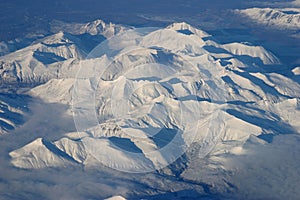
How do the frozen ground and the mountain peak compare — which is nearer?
the frozen ground

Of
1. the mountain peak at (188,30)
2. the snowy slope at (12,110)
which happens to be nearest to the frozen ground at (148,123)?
the snowy slope at (12,110)

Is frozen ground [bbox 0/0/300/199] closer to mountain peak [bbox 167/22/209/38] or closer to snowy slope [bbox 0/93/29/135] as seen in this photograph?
snowy slope [bbox 0/93/29/135]

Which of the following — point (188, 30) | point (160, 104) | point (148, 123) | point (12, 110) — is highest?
point (160, 104)

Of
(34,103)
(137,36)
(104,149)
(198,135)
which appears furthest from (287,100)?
(137,36)

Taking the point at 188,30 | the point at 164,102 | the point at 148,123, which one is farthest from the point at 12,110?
the point at 188,30

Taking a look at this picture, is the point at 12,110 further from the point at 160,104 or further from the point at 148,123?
the point at 160,104

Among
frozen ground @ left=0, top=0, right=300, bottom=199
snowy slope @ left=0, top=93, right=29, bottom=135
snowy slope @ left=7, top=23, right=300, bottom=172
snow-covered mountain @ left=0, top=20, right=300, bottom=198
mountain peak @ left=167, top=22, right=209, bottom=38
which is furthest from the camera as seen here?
mountain peak @ left=167, top=22, right=209, bottom=38

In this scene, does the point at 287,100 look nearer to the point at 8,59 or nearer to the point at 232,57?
the point at 232,57

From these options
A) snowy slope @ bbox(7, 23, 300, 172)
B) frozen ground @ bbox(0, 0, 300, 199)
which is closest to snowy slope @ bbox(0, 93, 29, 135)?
frozen ground @ bbox(0, 0, 300, 199)
